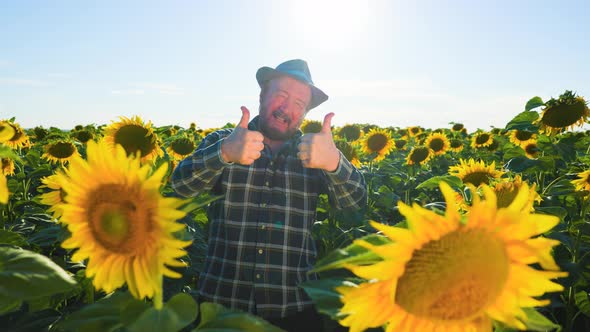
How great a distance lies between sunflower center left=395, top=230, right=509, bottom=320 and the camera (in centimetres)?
99

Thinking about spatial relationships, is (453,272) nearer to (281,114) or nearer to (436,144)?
(281,114)

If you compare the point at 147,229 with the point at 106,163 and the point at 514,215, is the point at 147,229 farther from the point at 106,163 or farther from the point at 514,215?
the point at 514,215

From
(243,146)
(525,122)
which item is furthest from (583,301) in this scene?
(243,146)

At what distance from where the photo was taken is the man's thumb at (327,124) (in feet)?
8.17

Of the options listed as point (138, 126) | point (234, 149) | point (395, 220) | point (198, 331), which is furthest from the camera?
point (395, 220)

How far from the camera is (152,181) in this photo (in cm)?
117

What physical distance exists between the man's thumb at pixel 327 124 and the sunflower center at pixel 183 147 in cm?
378

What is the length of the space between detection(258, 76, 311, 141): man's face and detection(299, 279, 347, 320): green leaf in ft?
7.08

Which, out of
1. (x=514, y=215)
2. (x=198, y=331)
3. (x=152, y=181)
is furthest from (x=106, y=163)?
(x=514, y=215)

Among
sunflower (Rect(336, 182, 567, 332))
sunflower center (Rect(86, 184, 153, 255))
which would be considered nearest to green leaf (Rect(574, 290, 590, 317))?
sunflower (Rect(336, 182, 567, 332))

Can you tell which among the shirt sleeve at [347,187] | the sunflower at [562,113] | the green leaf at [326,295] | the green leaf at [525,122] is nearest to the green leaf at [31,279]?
the green leaf at [326,295]

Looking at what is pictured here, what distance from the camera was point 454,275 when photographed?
3.26 feet

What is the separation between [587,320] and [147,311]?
4461 millimetres

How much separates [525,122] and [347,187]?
2385mm
